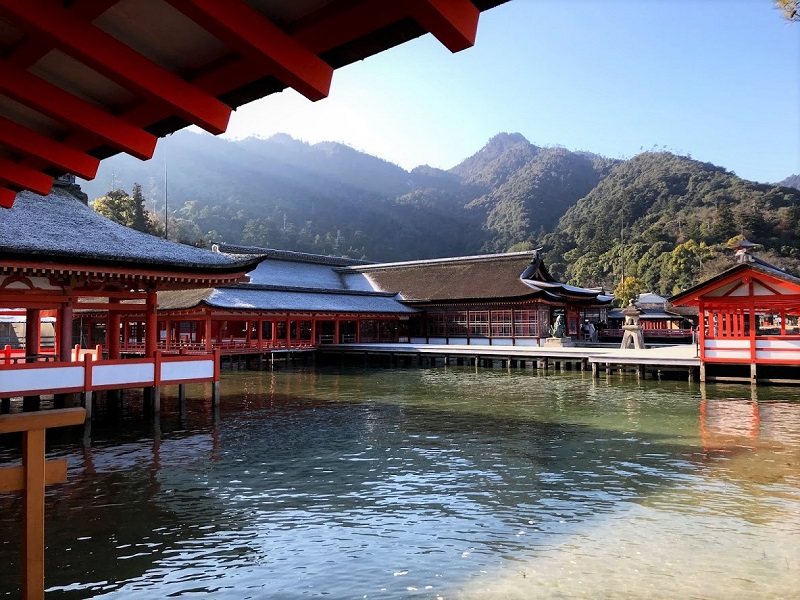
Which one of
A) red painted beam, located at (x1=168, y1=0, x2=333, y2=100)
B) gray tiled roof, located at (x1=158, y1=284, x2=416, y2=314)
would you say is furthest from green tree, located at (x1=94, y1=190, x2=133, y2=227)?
red painted beam, located at (x1=168, y1=0, x2=333, y2=100)

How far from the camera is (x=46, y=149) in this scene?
3777 mm

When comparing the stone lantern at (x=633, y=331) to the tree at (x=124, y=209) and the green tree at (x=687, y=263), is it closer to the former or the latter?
the green tree at (x=687, y=263)

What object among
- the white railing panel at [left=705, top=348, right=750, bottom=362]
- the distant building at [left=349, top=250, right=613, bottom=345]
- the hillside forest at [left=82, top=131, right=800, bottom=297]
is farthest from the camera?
the hillside forest at [left=82, top=131, right=800, bottom=297]

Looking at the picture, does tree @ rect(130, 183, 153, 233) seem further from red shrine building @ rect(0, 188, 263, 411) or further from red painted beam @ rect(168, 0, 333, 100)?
red painted beam @ rect(168, 0, 333, 100)

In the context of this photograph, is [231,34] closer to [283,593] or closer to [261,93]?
[261,93]

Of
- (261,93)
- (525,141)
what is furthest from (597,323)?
(525,141)

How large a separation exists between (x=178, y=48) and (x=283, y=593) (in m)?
4.82

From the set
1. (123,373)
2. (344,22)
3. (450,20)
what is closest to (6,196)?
(344,22)

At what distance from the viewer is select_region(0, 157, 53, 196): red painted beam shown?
13.3 feet

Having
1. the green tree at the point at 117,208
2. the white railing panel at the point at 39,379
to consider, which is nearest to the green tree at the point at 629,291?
the green tree at the point at 117,208

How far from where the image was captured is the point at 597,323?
4559 centimetres

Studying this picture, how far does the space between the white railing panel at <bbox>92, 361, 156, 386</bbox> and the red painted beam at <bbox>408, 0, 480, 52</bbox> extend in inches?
537

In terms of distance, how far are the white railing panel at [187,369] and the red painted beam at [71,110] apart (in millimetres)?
12150

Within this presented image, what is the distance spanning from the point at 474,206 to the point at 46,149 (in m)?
113
